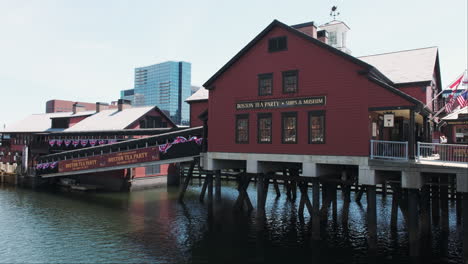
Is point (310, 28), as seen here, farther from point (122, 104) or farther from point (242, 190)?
point (122, 104)

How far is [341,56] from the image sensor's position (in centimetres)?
1866

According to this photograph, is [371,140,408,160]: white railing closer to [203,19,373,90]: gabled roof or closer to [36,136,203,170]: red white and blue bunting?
[203,19,373,90]: gabled roof

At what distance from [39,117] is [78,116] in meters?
11.0

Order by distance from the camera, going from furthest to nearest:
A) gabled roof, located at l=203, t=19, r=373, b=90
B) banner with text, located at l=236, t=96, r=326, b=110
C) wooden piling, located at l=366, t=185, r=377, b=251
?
banner with text, located at l=236, t=96, r=326, b=110 < gabled roof, located at l=203, t=19, r=373, b=90 < wooden piling, located at l=366, t=185, r=377, b=251

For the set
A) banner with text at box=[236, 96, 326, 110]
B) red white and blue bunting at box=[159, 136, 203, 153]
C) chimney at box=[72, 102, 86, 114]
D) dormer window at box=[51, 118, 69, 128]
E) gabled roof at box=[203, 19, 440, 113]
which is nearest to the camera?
gabled roof at box=[203, 19, 440, 113]

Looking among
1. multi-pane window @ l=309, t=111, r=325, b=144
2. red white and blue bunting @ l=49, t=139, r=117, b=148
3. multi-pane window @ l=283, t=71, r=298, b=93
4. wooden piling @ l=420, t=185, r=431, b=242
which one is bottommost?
wooden piling @ l=420, t=185, r=431, b=242

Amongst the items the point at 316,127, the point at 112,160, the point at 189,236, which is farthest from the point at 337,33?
the point at 189,236

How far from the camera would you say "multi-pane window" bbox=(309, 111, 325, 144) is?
1916cm

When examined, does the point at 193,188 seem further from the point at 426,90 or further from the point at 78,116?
the point at 426,90

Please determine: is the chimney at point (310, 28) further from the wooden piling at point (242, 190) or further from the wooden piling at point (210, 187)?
the wooden piling at point (210, 187)

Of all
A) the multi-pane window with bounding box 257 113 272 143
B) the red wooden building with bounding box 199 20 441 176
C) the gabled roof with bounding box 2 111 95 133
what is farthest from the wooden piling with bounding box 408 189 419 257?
the gabled roof with bounding box 2 111 95 133

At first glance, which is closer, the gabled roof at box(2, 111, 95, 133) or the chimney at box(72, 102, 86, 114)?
the gabled roof at box(2, 111, 95, 133)

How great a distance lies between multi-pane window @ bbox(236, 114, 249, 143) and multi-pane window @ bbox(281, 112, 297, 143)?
2601 millimetres

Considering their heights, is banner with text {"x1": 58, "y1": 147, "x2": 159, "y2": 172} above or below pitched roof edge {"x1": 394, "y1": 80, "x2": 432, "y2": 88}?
below
